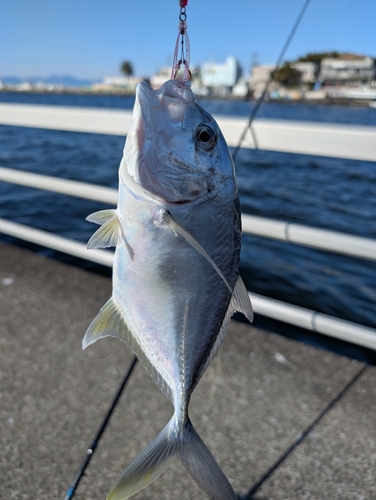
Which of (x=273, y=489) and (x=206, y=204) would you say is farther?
(x=273, y=489)

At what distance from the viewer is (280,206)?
26.7 ft

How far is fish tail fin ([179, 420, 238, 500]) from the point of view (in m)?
1.16

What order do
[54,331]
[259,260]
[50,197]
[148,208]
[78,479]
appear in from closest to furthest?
1. [148,208]
2. [78,479]
3. [54,331]
4. [259,260]
5. [50,197]

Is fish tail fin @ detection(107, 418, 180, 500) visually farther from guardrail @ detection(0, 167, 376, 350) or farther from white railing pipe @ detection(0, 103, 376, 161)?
white railing pipe @ detection(0, 103, 376, 161)

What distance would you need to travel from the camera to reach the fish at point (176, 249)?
1.17 m

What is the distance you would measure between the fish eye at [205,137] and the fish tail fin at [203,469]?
873mm

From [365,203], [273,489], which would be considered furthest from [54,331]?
[365,203]

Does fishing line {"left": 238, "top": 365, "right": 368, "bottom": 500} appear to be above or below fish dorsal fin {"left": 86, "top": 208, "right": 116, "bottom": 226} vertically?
below

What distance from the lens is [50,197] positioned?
8352 mm

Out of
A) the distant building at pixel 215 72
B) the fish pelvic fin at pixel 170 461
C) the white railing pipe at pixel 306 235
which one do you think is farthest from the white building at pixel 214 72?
the fish pelvic fin at pixel 170 461

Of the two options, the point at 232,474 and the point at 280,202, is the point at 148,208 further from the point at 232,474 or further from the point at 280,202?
the point at 280,202

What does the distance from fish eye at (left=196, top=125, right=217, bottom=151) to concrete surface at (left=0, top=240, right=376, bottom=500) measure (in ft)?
4.89

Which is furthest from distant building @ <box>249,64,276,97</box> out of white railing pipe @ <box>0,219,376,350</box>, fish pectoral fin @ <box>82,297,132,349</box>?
fish pectoral fin @ <box>82,297,132,349</box>

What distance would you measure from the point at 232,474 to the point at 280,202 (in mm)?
7093
